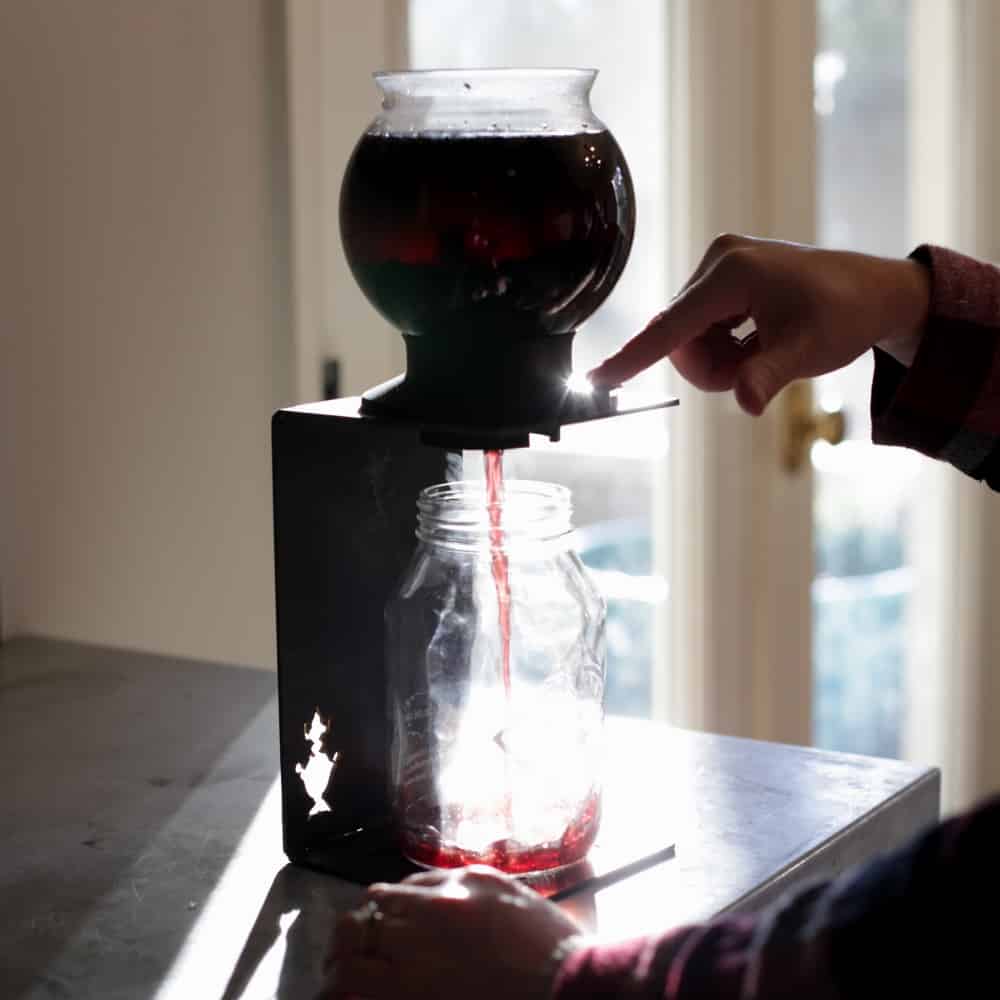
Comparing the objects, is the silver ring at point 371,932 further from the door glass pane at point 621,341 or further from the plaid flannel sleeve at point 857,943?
the door glass pane at point 621,341

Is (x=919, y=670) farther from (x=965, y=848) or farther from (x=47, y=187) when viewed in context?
(x=965, y=848)

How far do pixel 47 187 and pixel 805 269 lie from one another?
810mm

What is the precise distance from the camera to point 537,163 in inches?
34.9

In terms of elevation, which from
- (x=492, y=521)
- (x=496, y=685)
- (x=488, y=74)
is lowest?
(x=496, y=685)

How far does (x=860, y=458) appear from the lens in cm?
253

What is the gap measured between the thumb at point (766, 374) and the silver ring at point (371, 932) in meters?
0.34

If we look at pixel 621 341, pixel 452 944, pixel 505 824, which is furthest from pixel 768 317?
pixel 621 341

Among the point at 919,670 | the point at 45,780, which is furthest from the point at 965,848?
the point at 919,670

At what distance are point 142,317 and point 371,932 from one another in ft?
3.29

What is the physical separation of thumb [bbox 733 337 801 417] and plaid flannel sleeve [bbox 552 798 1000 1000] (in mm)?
337

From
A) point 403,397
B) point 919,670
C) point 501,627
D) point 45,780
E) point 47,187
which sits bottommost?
point 919,670

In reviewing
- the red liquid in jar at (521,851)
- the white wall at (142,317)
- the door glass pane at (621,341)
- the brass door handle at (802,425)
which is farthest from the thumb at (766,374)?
the brass door handle at (802,425)

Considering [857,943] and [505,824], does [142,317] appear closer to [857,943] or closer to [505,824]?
[505,824]

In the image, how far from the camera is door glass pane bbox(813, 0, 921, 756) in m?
2.42
